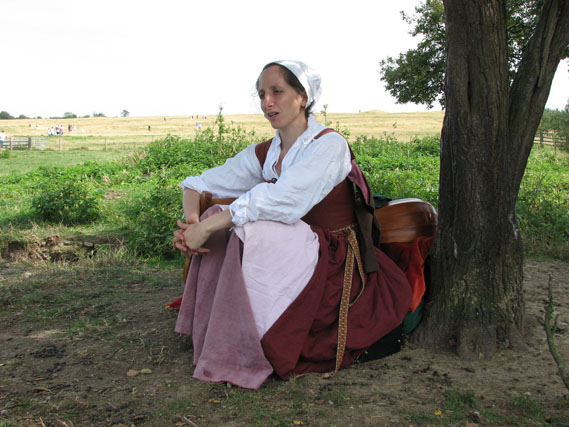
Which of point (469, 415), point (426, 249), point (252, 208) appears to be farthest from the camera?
point (426, 249)

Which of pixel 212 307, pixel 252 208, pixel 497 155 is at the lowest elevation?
pixel 212 307

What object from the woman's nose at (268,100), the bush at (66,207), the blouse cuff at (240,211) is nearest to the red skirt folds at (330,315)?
the blouse cuff at (240,211)

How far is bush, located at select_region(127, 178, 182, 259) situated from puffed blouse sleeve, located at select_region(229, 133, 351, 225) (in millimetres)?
3533

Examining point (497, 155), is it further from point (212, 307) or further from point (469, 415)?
point (212, 307)

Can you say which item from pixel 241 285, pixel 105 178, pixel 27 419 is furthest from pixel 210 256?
pixel 105 178

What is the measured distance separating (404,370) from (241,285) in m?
0.97

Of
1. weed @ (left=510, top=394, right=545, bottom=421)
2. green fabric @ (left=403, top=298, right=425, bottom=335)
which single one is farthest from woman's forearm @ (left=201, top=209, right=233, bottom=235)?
weed @ (left=510, top=394, right=545, bottom=421)

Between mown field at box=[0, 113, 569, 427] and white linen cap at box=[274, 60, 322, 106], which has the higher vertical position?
white linen cap at box=[274, 60, 322, 106]

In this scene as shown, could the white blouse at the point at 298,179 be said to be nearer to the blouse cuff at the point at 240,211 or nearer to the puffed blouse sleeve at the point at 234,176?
the blouse cuff at the point at 240,211

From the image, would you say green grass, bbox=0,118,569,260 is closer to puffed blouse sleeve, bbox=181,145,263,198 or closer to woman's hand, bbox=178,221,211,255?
puffed blouse sleeve, bbox=181,145,263,198

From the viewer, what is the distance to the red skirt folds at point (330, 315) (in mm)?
2730

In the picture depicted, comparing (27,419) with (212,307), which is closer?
(27,419)

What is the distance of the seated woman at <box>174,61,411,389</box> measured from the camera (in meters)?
2.72

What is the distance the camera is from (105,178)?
11.4 metres
